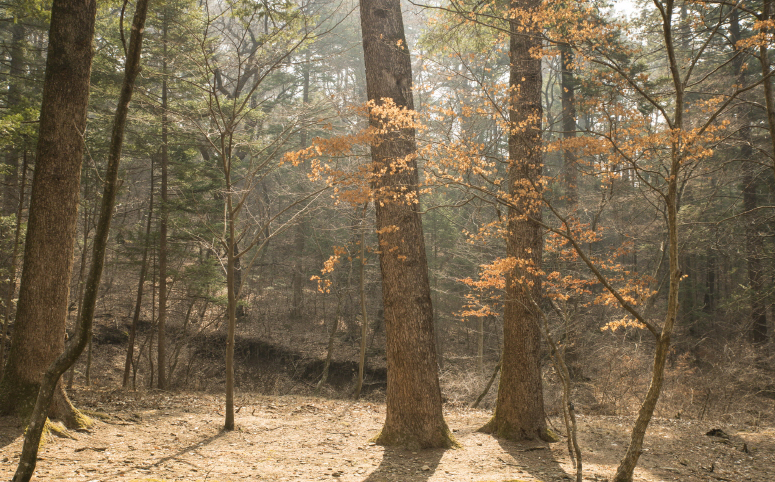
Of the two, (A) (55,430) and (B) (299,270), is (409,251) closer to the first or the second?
(A) (55,430)

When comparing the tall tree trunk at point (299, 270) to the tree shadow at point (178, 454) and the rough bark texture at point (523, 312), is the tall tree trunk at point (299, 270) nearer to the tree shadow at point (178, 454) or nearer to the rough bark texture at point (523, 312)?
the tree shadow at point (178, 454)

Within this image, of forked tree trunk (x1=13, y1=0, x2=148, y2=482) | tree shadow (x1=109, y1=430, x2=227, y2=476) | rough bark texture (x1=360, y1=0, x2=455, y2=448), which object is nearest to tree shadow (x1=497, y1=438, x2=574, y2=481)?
rough bark texture (x1=360, y1=0, x2=455, y2=448)

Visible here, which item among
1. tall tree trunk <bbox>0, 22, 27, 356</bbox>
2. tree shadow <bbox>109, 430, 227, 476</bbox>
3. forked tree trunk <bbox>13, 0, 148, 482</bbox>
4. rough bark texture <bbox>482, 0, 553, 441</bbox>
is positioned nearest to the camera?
forked tree trunk <bbox>13, 0, 148, 482</bbox>

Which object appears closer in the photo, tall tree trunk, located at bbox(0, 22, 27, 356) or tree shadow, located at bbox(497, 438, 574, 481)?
tree shadow, located at bbox(497, 438, 574, 481)

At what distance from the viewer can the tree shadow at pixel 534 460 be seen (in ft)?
15.4

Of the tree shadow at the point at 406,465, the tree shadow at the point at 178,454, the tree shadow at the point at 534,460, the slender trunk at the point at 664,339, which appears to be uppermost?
the slender trunk at the point at 664,339

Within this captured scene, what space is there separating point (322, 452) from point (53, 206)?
13.0 ft

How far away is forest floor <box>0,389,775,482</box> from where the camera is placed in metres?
4.16

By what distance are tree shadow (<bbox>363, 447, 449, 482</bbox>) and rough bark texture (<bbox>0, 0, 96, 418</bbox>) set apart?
340 centimetres

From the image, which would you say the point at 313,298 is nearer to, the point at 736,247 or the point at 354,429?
the point at 354,429

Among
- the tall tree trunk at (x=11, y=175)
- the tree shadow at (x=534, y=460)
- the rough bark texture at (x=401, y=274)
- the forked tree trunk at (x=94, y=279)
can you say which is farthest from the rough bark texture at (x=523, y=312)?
the tall tree trunk at (x=11, y=175)

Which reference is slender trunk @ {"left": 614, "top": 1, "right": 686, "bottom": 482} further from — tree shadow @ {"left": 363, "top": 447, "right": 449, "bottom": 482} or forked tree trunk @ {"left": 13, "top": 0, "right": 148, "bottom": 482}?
forked tree trunk @ {"left": 13, "top": 0, "right": 148, "bottom": 482}

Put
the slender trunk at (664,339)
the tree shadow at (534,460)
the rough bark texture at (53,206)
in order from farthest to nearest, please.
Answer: the tree shadow at (534,460) → the rough bark texture at (53,206) → the slender trunk at (664,339)

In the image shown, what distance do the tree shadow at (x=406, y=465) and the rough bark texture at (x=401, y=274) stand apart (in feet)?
0.50
